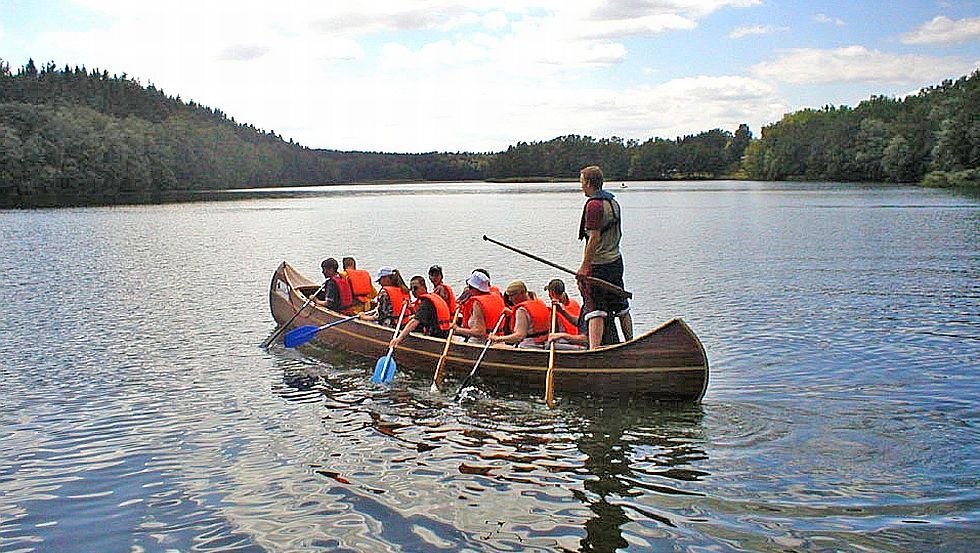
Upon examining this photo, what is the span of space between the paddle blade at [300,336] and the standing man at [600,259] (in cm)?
544

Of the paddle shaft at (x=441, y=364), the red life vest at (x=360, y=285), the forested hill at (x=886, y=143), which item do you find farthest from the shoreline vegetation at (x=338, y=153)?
the paddle shaft at (x=441, y=364)

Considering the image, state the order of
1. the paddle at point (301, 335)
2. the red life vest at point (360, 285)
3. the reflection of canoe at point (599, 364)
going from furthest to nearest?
the red life vest at point (360, 285), the paddle at point (301, 335), the reflection of canoe at point (599, 364)

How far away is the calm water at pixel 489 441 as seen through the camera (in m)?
7.36

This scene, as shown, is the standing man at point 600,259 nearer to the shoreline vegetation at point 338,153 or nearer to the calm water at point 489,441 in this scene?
the calm water at point 489,441

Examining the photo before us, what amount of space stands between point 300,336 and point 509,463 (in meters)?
6.83

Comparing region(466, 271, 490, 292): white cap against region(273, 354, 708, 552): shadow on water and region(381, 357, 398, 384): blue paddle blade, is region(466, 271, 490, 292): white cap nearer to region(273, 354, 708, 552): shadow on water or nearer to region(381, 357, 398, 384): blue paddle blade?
region(381, 357, 398, 384): blue paddle blade

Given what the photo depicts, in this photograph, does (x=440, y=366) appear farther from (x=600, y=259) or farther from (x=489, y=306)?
(x=600, y=259)

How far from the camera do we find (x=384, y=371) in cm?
1266

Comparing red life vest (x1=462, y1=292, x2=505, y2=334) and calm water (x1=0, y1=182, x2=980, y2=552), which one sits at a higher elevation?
red life vest (x1=462, y1=292, x2=505, y2=334)

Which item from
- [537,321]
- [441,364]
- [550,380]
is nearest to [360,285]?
[441,364]

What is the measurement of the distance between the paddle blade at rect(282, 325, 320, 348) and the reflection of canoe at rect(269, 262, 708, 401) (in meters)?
1.54

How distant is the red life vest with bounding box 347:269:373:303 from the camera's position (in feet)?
52.5

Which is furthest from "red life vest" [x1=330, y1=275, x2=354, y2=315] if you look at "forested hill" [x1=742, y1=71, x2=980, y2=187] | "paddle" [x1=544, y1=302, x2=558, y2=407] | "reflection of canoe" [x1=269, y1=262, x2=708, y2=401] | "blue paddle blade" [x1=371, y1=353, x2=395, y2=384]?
"forested hill" [x1=742, y1=71, x2=980, y2=187]

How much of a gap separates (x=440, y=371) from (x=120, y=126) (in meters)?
115
